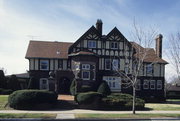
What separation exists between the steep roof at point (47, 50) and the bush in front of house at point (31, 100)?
558 inches

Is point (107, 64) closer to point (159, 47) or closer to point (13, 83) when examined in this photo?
point (159, 47)

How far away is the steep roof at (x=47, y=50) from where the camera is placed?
39281 mm

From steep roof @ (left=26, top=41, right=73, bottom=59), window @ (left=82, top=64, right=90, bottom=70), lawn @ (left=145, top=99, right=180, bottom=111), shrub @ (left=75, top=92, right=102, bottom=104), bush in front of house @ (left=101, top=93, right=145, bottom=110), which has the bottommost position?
lawn @ (left=145, top=99, right=180, bottom=111)

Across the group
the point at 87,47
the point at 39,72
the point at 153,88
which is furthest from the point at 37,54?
the point at 153,88

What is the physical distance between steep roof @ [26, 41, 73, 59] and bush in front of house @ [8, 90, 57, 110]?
1417cm

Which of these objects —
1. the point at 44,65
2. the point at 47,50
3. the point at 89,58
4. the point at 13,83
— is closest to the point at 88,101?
the point at 89,58

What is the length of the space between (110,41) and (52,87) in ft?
44.3

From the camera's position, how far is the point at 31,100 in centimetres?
2427

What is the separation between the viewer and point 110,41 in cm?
4056

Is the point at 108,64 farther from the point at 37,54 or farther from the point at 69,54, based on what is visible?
the point at 37,54

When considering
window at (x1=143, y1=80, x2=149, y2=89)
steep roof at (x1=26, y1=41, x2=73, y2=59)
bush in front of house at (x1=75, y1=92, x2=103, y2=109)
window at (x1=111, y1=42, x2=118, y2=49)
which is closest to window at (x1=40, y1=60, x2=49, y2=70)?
steep roof at (x1=26, y1=41, x2=73, y2=59)

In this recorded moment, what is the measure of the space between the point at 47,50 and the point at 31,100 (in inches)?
692

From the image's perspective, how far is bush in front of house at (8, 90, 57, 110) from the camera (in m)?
23.8

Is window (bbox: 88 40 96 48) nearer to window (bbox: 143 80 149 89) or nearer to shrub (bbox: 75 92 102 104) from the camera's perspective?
window (bbox: 143 80 149 89)
